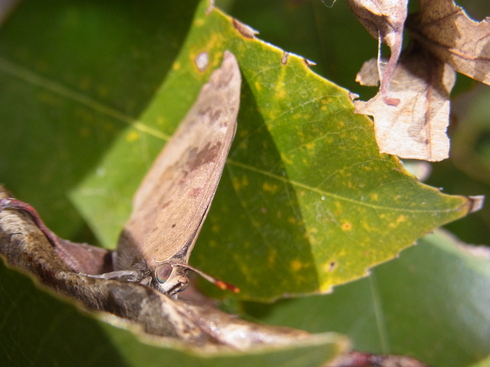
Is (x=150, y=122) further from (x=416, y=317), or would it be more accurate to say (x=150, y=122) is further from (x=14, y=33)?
(x=416, y=317)

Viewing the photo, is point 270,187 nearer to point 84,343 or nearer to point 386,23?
point 386,23

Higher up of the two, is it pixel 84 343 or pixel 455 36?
pixel 455 36

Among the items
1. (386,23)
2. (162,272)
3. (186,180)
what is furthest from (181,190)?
(386,23)

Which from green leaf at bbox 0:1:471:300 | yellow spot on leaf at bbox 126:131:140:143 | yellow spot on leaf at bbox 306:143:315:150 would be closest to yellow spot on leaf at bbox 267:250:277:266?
green leaf at bbox 0:1:471:300

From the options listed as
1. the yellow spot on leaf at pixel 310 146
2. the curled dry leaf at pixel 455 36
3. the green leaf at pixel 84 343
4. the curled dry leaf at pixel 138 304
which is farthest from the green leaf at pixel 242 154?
the green leaf at pixel 84 343

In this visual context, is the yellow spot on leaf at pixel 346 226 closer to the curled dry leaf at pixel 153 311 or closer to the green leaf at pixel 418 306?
the curled dry leaf at pixel 153 311

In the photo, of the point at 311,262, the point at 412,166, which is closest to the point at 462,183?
the point at 412,166
